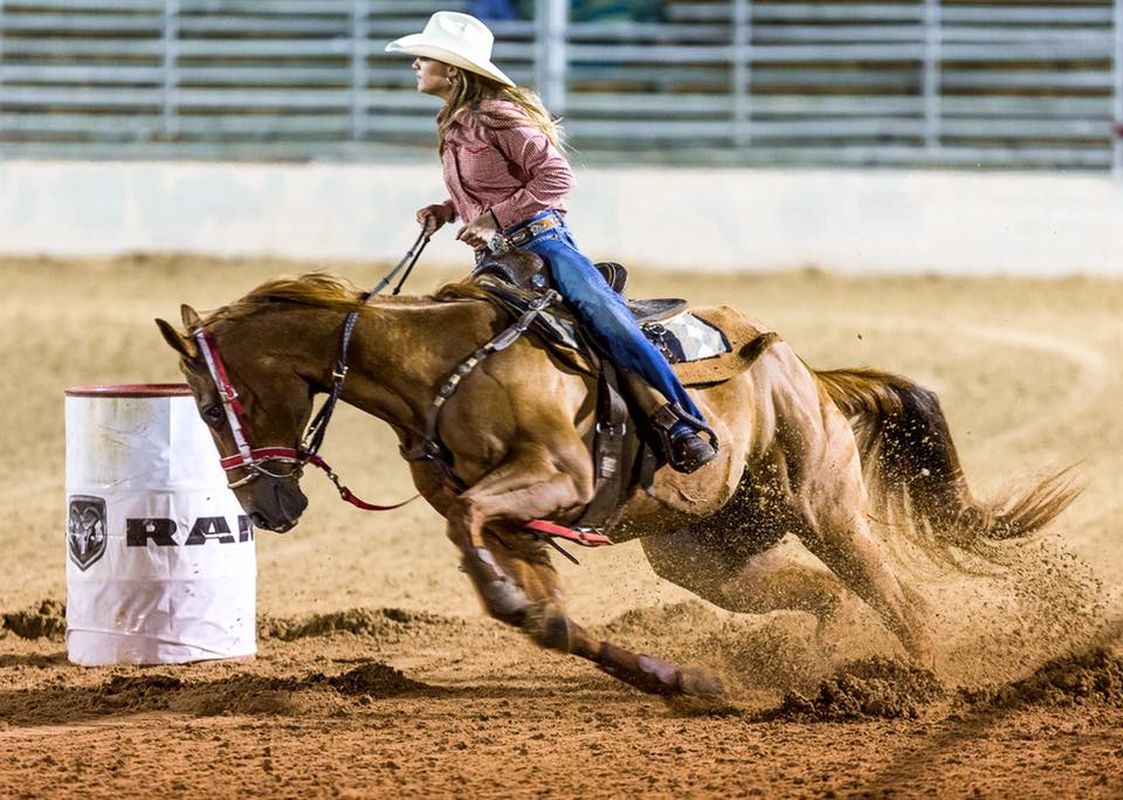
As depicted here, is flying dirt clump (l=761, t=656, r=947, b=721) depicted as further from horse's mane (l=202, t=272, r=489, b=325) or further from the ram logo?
the ram logo

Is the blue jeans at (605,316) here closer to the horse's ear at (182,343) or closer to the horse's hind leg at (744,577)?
the horse's hind leg at (744,577)

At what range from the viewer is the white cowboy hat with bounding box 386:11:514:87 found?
5.80 metres

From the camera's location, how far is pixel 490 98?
231 inches

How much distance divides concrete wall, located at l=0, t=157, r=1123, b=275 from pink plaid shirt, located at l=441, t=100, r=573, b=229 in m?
10.4

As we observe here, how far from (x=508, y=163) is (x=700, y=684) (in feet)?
5.99

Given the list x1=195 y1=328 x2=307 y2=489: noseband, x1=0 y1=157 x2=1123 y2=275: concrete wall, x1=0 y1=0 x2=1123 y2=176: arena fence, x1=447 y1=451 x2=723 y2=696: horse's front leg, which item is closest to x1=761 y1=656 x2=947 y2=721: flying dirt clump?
x1=447 y1=451 x2=723 y2=696: horse's front leg

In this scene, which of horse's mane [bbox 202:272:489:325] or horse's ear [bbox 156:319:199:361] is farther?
horse's mane [bbox 202:272:489:325]

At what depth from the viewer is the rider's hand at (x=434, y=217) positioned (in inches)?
243

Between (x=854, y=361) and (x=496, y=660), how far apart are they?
7077 mm

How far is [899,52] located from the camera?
63.4ft

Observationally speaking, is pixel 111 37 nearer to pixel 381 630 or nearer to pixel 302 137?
pixel 302 137

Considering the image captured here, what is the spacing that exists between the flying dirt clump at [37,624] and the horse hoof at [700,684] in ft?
9.74

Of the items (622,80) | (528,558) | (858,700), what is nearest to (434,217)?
(528,558)

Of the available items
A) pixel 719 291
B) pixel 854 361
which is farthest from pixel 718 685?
pixel 719 291
